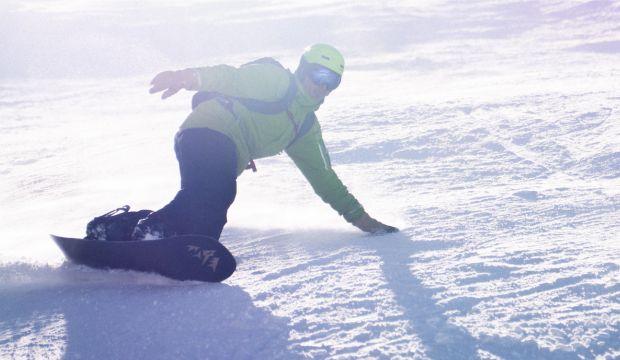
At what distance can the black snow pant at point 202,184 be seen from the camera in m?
2.91

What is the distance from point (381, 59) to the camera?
496 inches

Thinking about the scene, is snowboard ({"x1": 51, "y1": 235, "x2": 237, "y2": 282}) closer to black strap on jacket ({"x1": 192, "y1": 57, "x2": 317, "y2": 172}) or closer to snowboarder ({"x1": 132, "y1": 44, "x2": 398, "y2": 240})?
snowboarder ({"x1": 132, "y1": 44, "x2": 398, "y2": 240})

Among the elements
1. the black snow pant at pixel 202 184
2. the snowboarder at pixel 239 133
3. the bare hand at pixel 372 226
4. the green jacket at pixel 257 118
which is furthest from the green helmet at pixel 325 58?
the bare hand at pixel 372 226

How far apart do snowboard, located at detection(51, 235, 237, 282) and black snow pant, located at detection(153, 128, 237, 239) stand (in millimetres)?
172

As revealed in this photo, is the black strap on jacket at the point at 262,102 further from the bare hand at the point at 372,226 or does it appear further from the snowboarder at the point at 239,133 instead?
the bare hand at the point at 372,226

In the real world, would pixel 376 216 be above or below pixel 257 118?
below

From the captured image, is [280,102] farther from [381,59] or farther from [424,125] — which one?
[381,59]

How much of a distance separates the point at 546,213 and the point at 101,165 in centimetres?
410

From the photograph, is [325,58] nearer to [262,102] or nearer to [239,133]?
[262,102]

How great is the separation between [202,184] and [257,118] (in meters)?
0.51

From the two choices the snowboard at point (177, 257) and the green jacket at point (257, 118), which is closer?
the snowboard at point (177, 257)

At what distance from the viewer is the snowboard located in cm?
270

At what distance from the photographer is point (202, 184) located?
2.99 m

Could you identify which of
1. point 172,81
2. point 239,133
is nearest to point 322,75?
point 239,133
